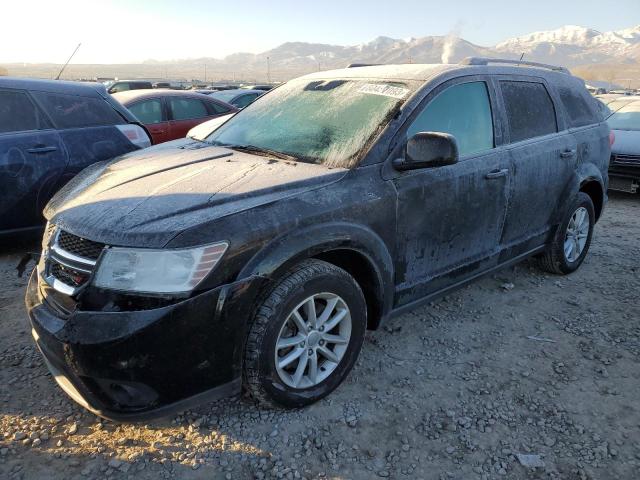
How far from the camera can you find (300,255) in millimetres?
2318

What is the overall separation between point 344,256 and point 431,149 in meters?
0.73

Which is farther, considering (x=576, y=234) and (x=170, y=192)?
(x=576, y=234)

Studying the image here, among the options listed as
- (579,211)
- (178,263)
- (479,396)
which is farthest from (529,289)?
(178,263)

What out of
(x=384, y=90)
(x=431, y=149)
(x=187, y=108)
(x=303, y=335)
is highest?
(x=384, y=90)

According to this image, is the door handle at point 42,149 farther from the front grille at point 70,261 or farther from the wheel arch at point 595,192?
the wheel arch at point 595,192

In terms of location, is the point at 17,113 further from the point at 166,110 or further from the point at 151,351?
the point at 166,110

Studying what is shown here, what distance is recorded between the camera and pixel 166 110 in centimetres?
781

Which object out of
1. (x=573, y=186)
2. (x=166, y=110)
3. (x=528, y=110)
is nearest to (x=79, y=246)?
(x=528, y=110)

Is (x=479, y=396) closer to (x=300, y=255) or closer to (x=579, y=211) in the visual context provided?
(x=300, y=255)

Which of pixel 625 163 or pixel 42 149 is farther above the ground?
pixel 42 149

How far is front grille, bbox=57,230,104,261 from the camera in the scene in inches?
85.1

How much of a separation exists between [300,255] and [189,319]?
0.58m

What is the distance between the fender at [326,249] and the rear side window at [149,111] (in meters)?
5.98

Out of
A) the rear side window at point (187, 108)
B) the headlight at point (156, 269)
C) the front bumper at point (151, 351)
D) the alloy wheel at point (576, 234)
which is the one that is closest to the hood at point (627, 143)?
the alloy wheel at point (576, 234)
